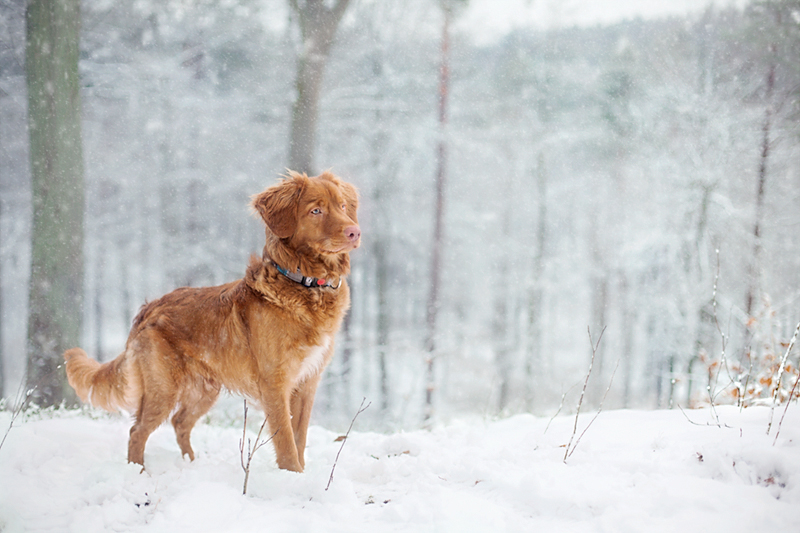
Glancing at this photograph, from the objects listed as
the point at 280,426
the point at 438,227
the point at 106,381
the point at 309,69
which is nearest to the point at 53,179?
the point at 106,381

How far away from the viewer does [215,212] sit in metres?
8.96

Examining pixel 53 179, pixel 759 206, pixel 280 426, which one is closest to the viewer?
pixel 280 426

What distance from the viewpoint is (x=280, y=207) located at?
103 inches

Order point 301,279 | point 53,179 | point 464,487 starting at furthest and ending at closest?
1. point 53,179
2. point 301,279
3. point 464,487

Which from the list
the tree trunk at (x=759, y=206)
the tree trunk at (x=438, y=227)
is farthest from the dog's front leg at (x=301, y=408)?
the tree trunk at (x=759, y=206)

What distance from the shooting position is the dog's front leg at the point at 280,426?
2.46 m

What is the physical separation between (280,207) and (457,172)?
800 cm

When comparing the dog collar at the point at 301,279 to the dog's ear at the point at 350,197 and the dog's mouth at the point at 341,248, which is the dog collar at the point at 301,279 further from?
the dog's ear at the point at 350,197

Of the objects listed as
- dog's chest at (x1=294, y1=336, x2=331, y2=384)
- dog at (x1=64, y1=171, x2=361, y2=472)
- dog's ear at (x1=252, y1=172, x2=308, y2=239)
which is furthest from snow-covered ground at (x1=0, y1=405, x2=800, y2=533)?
dog's ear at (x1=252, y1=172, x2=308, y2=239)

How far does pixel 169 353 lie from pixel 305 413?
0.89 metres

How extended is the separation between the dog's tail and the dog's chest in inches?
38.4

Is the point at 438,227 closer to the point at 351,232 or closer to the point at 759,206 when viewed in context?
the point at 759,206

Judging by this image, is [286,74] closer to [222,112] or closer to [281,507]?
[222,112]

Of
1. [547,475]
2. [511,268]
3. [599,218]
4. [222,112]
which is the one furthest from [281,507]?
[599,218]
